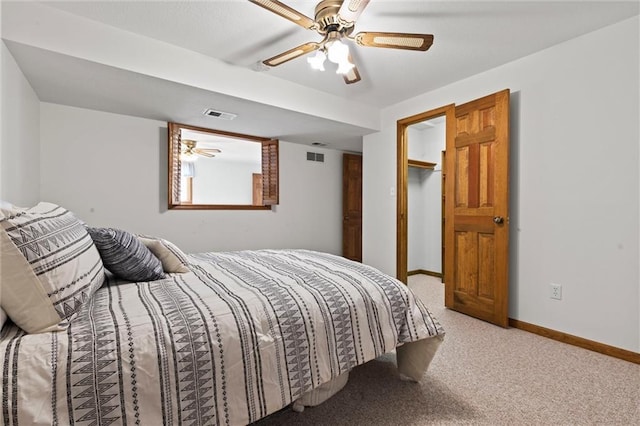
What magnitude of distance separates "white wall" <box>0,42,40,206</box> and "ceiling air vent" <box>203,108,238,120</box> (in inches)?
54.0

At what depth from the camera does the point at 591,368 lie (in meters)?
1.98

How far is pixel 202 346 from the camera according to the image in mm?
1057

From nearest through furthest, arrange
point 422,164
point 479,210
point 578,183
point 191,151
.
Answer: point 578,183 → point 479,210 → point 191,151 → point 422,164

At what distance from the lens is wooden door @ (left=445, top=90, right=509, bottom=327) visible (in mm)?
2670

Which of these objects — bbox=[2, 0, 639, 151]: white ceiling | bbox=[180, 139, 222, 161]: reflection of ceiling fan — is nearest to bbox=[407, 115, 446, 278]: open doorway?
bbox=[2, 0, 639, 151]: white ceiling

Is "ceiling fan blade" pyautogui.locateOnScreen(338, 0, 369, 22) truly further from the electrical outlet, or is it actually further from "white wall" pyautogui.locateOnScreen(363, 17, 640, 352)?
the electrical outlet

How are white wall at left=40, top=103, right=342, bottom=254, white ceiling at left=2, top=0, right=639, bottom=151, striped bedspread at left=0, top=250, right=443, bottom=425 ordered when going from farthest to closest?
white wall at left=40, top=103, right=342, bottom=254 → white ceiling at left=2, top=0, right=639, bottom=151 → striped bedspread at left=0, top=250, right=443, bottom=425

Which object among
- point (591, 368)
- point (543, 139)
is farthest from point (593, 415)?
point (543, 139)

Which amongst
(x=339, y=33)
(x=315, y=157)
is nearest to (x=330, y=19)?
(x=339, y=33)

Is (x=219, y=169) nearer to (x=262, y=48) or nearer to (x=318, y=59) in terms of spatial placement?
(x=262, y=48)

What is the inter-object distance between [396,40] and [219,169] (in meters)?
4.56

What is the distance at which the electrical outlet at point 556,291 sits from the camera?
2.46 m

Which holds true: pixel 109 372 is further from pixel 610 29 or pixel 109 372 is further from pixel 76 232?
pixel 610 29

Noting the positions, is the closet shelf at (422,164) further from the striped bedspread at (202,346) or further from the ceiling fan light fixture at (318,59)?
the striped bedspread at (202,346)
